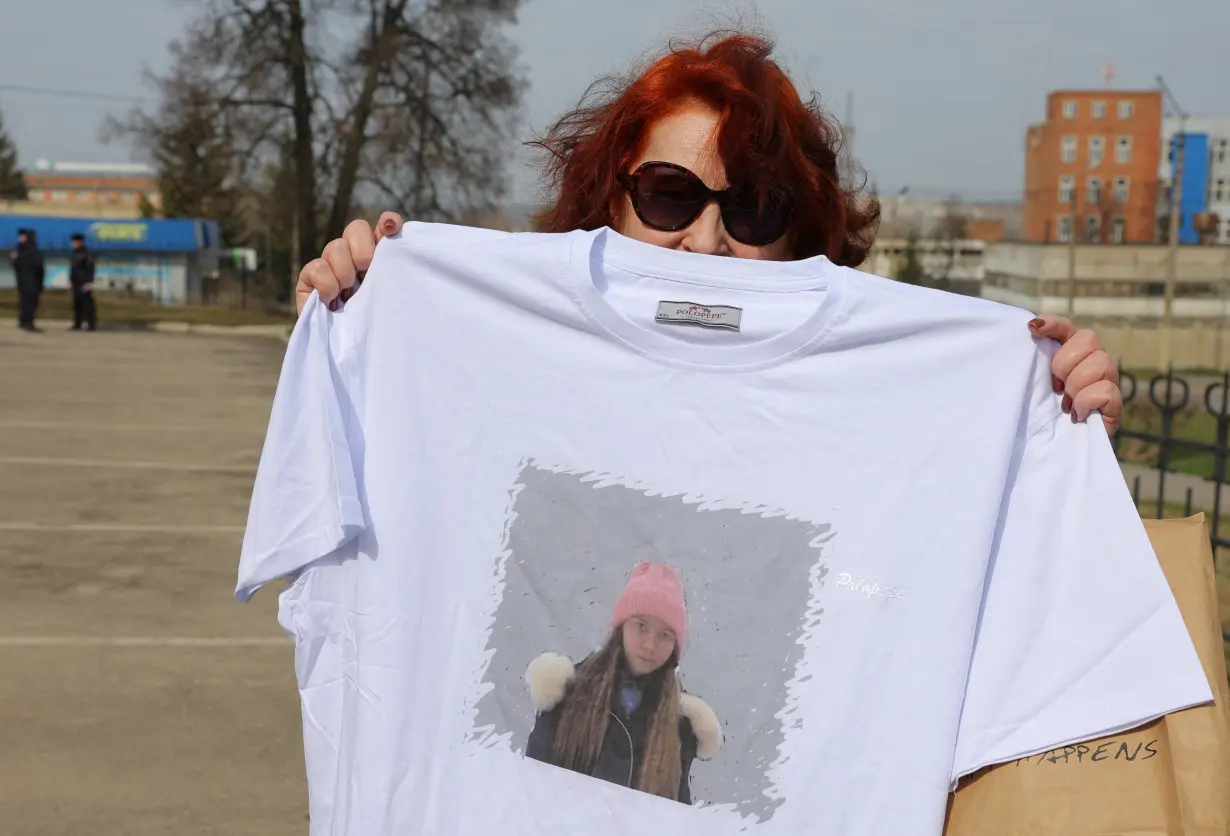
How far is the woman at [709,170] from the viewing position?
206 cm

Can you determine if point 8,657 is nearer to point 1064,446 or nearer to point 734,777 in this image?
point 734,777

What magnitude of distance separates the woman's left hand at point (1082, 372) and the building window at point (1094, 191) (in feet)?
131

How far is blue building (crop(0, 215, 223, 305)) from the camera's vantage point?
40.6m

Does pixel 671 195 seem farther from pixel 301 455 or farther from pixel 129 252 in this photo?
pixel 129 252

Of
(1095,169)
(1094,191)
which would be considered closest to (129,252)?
Result: (1094,191)

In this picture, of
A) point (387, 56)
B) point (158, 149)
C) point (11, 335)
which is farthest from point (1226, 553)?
point (158, 149)

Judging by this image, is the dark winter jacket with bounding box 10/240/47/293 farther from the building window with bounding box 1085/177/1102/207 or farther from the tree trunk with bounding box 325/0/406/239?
the building window with bounding box 1085/177/1102/207

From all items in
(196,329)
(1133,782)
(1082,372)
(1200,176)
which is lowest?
(1133,782)

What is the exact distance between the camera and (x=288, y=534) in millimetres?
1912

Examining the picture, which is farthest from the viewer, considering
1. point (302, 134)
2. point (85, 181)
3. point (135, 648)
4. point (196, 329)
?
point (85, 181)

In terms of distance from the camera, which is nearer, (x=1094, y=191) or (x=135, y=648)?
(x=135, y=648)

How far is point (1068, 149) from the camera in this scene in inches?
2598

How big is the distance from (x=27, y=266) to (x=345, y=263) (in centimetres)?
2263

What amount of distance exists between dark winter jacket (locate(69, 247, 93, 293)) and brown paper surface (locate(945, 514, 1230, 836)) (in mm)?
23223
